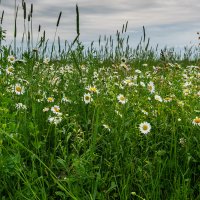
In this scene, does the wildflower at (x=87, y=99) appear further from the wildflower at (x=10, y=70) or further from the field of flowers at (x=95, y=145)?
the wildflower at (x=10, y=70)

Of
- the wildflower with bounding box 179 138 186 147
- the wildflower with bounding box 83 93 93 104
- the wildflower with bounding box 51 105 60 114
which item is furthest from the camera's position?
the wildflower with bounding box 83 93 93 104

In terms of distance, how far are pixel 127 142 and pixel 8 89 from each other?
139 cm

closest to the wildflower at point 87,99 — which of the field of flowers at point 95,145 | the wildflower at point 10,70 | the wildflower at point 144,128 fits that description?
the field of flowers at point 95,145

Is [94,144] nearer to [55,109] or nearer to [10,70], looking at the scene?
[55,109]

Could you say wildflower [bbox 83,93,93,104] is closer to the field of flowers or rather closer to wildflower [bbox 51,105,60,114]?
the field of flowers

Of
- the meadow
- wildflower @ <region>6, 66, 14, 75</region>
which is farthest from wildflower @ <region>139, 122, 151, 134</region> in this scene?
wildflower @ <region>6, 66, 14, 75</region>

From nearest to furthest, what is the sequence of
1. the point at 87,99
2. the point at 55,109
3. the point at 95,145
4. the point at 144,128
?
the point at 95,145 → the point at 144,128 → the point at 55,109 → the point at 87,99

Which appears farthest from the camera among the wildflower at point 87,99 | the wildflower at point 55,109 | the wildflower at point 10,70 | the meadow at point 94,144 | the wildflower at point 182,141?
the wildflower at point 10,70

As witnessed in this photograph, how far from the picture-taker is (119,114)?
3.10 metres

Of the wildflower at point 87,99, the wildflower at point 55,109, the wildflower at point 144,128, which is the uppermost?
the wildflower at point 87,99

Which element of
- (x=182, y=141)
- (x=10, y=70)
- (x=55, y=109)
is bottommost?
(x=182, y=141)

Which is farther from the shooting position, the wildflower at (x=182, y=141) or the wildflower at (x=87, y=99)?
the wildflower at (x=87, y=99)

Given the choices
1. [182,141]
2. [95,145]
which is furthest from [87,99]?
[182,141]

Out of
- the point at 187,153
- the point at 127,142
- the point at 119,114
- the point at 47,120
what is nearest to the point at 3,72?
the point at 47,120
